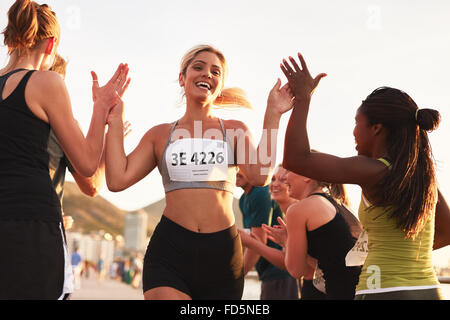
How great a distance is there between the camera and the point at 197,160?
377cm

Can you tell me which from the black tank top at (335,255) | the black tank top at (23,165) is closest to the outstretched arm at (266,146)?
the black tank top at (335,255)

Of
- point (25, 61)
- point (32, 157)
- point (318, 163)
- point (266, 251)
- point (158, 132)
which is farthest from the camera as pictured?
point (266, 251)

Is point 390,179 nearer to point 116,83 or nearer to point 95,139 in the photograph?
point 95,139

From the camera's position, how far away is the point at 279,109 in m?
3.85

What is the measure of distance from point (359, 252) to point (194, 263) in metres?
1.02

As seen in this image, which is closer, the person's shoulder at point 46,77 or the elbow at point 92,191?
the person's shoulder at point 46,77

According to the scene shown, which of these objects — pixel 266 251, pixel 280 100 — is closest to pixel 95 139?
pixel 280 100

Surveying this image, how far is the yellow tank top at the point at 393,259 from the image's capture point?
2.88 meters

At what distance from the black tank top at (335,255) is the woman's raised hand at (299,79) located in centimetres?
124

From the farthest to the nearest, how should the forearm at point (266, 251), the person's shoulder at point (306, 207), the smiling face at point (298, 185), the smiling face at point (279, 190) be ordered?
1. the smiling face at point (279, 190)
2. the forearm at point (266, 251)
3. the smiling face at point (298, 185)
4. the person's shoulder at point (306, 207)

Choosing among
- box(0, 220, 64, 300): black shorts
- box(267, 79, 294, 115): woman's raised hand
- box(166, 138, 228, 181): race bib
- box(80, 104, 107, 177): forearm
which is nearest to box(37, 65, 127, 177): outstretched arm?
box(80, 104, 107, 177): forearm

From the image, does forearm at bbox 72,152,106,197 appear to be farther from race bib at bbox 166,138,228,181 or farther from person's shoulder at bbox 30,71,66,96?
person's shoulder at bbox 30,71,66,96

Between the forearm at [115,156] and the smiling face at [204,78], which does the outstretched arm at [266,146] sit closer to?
the smiling face at [204,78]
